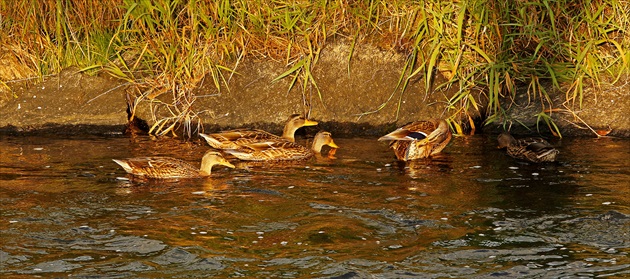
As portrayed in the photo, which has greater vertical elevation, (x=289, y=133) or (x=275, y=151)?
(x=289, y=133)

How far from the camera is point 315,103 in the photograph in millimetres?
12414

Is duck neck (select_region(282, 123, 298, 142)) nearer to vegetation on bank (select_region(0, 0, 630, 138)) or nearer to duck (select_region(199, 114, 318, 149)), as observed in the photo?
duck (select_region(199, 114, 318, 149))

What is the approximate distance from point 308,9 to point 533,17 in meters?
2.62

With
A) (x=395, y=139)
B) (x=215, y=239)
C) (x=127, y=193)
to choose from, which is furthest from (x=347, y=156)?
(x=215, y=239)

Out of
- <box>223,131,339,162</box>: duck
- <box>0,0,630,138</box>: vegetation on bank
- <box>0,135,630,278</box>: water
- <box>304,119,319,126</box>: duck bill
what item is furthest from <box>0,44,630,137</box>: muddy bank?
<box>223,131,339,162</box>: duck

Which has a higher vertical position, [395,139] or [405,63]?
[405,63]

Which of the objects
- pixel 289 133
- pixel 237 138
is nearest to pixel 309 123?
pixel 289 133

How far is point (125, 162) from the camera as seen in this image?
1012 centimetres

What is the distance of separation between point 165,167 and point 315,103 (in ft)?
9.22

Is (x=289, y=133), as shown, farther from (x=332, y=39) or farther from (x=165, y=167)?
(x=165, y=167)

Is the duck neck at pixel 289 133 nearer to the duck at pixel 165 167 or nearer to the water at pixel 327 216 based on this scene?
the water at pixel 327 216

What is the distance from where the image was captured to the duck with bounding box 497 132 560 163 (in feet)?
34.7

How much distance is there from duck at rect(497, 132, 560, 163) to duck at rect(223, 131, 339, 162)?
1819mm

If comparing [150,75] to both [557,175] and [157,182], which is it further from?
[557,175]
